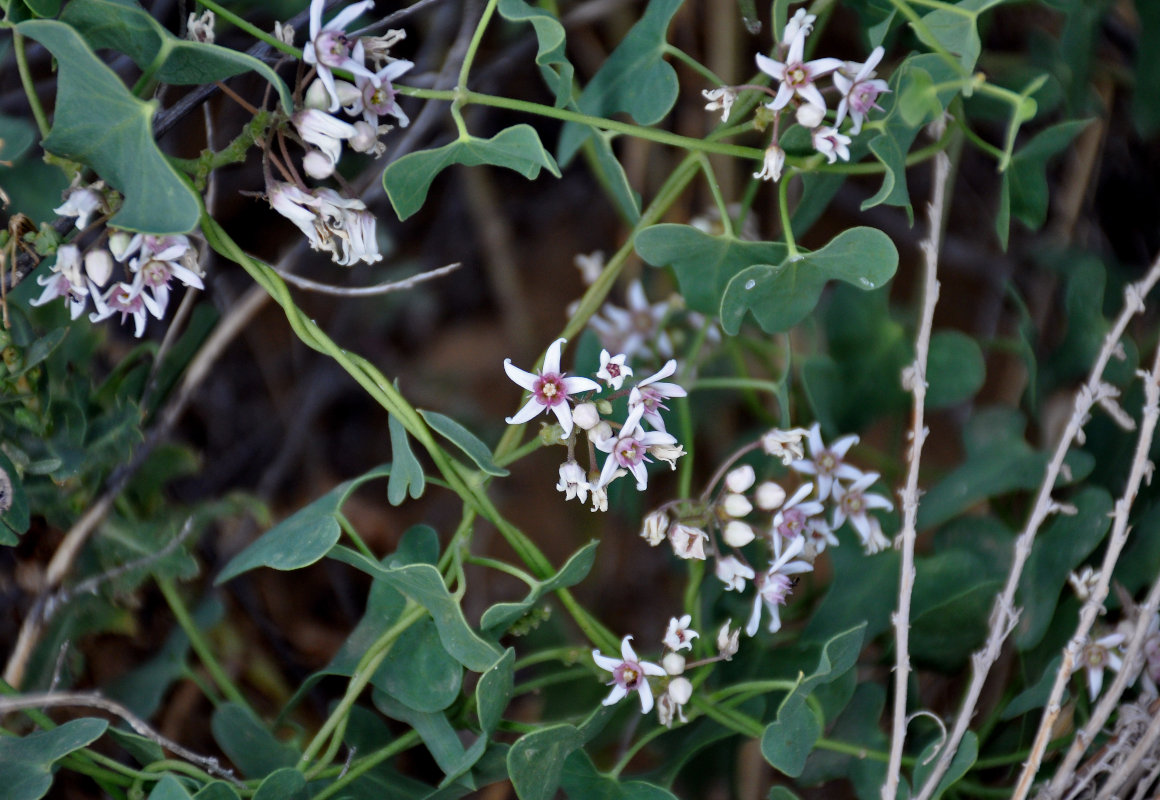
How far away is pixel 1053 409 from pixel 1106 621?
0.58 metres

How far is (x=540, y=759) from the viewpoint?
3.21ft

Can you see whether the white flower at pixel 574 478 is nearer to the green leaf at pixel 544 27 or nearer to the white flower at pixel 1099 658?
the green leaf at pixel 544 27

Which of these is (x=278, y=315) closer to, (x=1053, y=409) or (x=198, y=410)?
(x=198, y=410)

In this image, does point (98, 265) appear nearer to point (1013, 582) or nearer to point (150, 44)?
point (150, 44)

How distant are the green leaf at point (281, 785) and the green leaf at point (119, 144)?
54 centimetres

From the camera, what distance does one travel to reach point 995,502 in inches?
56.7

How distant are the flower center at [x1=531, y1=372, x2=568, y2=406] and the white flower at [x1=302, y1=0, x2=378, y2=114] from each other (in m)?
0.31

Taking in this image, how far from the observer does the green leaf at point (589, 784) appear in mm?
1077

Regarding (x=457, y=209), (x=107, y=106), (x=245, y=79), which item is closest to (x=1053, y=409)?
(x=457, y=209)

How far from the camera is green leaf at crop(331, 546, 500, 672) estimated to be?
0.94 meters

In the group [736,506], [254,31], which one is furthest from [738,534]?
[254,31]

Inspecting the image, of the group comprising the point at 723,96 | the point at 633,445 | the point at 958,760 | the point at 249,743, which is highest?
the point at 723,96

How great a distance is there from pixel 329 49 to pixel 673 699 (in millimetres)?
716

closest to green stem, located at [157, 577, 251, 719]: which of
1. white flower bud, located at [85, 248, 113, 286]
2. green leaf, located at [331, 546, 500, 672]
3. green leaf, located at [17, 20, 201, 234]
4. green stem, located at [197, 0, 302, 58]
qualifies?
green leaf, located at [331, 546, 500, 672]
